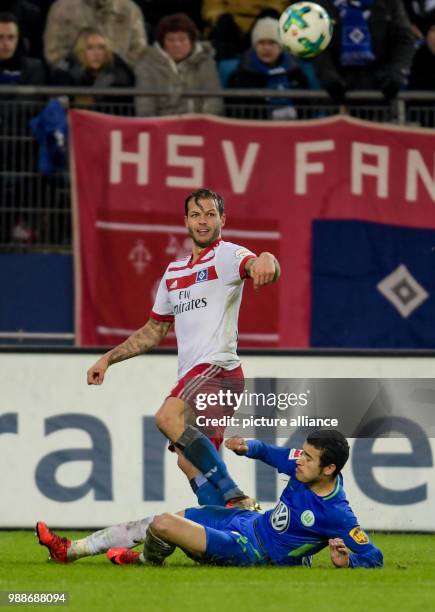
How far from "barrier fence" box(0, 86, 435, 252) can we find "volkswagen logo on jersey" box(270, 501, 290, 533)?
5.99 meters

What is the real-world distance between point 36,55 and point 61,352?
183 inches

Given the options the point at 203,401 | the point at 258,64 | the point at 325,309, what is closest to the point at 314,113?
the point at 258,64

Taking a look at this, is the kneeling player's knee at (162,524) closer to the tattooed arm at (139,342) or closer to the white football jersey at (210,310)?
the white football jersey at (210,310)

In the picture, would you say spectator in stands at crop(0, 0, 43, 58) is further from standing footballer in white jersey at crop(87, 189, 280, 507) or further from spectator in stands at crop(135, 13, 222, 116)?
standing footballer in white jersey at crop(87, 189, 280, 507)

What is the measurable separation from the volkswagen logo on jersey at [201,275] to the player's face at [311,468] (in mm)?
1428

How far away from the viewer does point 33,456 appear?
456 inches

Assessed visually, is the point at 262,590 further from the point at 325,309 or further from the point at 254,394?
the point at 325,309

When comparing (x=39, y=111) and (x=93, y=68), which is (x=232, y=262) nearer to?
(x=39, y=111)

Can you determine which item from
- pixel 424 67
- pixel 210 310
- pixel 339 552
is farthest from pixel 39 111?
pixel 339 552

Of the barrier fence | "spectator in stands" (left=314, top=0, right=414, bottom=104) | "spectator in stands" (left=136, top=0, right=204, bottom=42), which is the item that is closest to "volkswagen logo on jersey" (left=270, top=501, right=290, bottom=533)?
the barrier fence

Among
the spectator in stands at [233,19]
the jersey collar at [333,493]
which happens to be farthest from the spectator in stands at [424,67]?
the jersey collar at [333,493]

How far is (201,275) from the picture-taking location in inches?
379

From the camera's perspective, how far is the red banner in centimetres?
1391

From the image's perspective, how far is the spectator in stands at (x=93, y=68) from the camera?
569 inches
